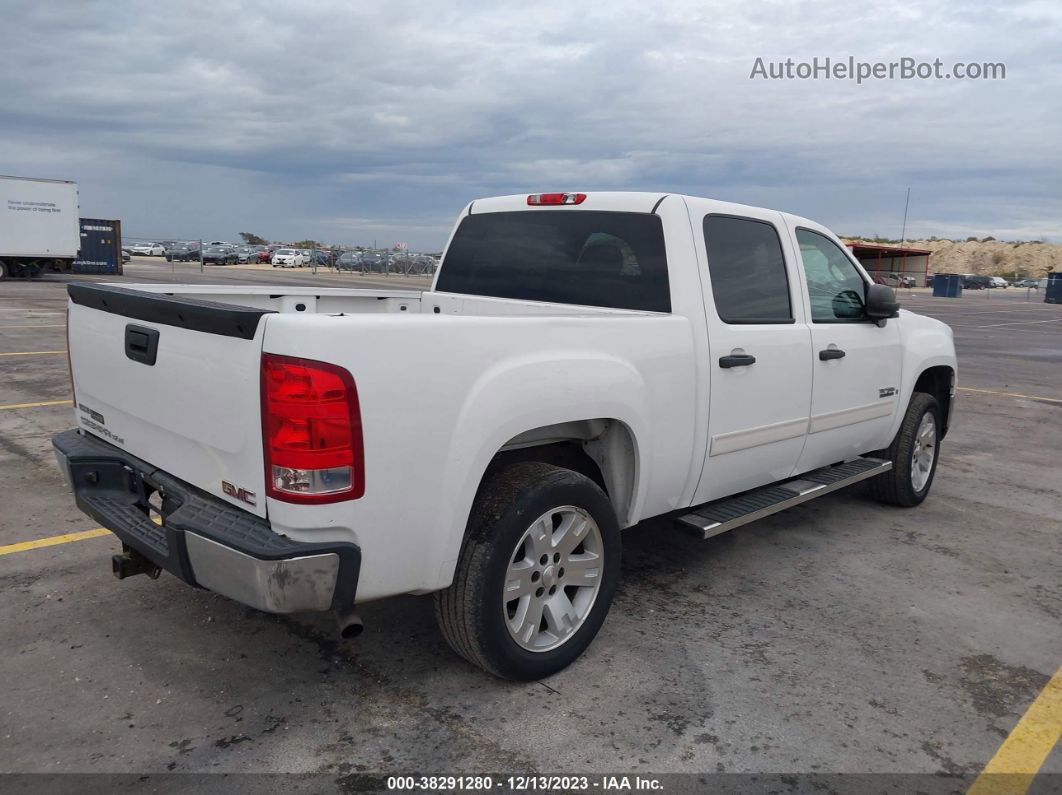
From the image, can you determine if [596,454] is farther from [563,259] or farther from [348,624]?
[348,624]

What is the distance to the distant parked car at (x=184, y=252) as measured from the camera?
49.7 metres

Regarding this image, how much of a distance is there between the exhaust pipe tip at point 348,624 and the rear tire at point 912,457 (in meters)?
4.06

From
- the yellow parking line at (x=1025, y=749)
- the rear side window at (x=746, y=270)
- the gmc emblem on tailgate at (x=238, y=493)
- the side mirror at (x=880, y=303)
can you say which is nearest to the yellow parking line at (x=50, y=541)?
the gmc emblem on tailgate at (x=238, y=493)

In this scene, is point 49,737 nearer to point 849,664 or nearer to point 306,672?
point 306,672

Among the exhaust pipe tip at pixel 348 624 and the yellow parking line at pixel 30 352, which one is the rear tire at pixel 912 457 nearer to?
the exhaust pipe tip at pixel 348 624

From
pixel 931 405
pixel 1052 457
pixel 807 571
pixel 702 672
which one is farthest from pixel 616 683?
pixel 1052 457

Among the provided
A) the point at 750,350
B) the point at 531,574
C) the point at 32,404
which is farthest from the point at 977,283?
the point at 531,574

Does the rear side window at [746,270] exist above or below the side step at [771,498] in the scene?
above

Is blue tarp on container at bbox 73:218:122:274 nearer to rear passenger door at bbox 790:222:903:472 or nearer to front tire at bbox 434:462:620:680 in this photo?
Answer: rear passenger door at bbox 790:222:903:472

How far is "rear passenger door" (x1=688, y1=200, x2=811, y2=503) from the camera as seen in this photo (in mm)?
3877

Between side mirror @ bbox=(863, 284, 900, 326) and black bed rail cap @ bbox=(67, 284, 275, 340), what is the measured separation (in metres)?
3.49

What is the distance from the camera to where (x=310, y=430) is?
98.0 inches

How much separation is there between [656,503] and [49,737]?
244cm

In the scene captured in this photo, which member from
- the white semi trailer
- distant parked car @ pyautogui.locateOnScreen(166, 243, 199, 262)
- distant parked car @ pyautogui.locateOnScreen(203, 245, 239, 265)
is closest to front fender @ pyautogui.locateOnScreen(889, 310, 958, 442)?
the white semi trailer
